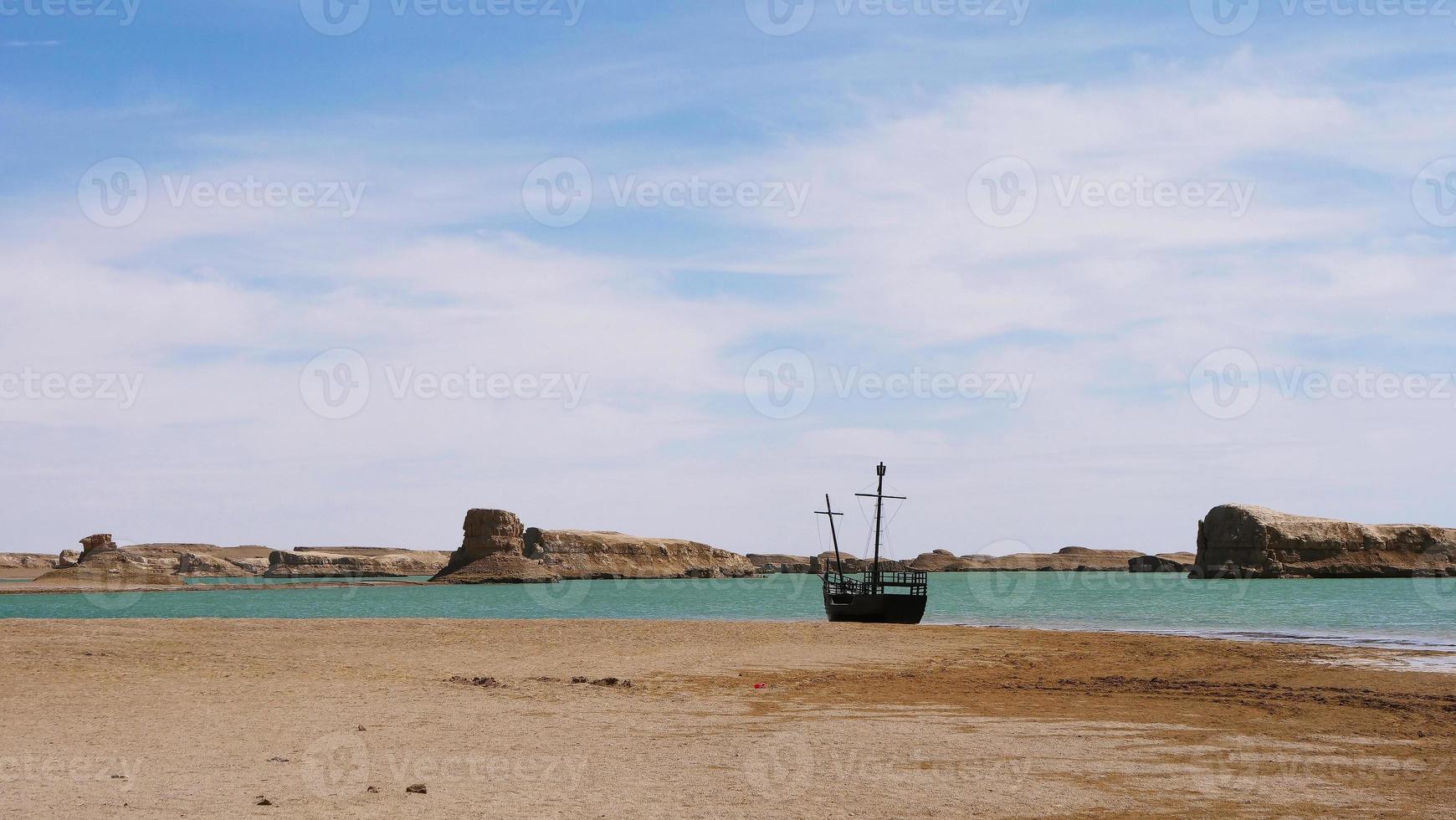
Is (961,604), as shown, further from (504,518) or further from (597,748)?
(504,518)

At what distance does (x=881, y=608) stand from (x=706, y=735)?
118 ft

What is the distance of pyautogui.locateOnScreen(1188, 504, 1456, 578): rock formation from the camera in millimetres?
164000

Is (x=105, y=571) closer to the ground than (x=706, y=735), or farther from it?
closer to the ground

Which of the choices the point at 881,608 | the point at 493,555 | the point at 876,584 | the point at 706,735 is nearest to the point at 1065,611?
the point at 876,584

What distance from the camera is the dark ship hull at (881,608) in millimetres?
51531

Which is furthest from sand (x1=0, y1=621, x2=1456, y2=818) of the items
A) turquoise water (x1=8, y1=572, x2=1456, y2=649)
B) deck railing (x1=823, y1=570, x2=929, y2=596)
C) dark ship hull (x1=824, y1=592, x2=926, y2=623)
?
turquoise water (x1=8, y1=572, x2=1456, y2=649)

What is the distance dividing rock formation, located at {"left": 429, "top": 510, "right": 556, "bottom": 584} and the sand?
14611 centimetres

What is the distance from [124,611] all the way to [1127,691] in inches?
2733

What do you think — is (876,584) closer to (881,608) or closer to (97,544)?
(881,608)

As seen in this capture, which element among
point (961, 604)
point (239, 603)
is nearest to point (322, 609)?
point (239, 603)

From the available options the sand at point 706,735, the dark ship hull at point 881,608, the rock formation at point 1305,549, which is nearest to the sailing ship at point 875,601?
the dark ship hull at point 881,608

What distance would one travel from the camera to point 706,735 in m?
16.8

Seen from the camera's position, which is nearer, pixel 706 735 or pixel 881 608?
pixel 706 735

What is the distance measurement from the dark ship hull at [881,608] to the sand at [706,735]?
64.0ft
